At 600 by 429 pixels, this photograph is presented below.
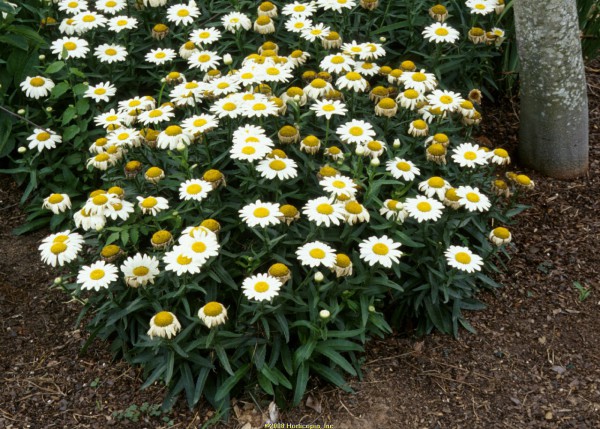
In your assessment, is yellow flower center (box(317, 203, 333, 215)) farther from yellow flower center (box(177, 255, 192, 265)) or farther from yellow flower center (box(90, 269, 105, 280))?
yellow flower center (box(90, 269, 105, 280))

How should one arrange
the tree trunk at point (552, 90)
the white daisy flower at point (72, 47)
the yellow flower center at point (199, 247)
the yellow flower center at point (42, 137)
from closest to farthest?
the yellow flower center at point (199, 247), the tree trunk at point (552, 90), the yellow flower center at point (42, 137), the white daisy flower at point (72, 47)

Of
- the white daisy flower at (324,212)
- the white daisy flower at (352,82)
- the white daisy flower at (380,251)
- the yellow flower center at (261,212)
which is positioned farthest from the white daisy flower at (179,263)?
the white daisy flower at (352,82)

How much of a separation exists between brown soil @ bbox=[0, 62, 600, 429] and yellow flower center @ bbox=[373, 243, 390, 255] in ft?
2.14

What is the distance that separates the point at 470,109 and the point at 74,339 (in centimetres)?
252

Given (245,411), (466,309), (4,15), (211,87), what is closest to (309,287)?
(245,411)

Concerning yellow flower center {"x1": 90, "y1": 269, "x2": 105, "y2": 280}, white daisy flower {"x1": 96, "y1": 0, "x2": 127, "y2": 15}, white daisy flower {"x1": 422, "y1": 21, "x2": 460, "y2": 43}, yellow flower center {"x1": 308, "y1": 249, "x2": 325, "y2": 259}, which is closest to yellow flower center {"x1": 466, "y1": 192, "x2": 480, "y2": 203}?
yellow flower center {"x1": 308, "y1": 249, "x2": 325, "y2": 259}

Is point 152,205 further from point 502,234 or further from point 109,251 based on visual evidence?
point 502,234

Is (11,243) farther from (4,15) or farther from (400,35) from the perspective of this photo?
(400,35)

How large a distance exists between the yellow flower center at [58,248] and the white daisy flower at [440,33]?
246 cm

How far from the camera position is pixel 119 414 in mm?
3330

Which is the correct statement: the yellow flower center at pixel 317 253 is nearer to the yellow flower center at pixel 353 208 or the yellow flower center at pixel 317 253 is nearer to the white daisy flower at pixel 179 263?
the yellow flower center at pixel 353 208

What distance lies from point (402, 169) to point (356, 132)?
0.30m

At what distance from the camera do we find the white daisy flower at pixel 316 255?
303cm

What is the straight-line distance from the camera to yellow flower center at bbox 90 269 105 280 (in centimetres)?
315
